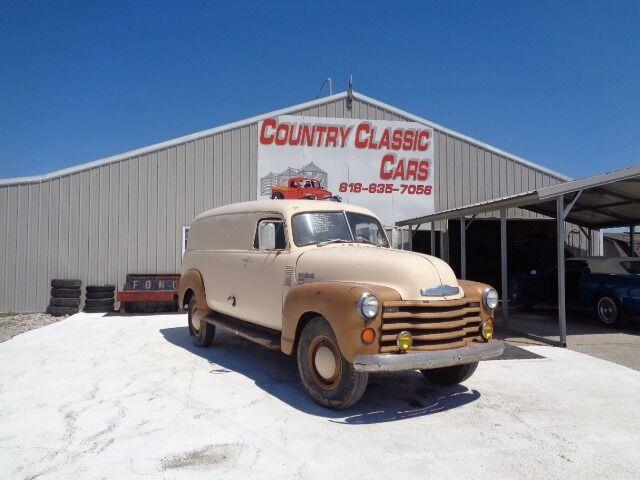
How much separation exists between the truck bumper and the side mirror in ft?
7.63

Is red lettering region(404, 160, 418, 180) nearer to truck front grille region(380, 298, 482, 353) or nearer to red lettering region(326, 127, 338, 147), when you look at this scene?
red lettering region(326, 127, 338, 147)

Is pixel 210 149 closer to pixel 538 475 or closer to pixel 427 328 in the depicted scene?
pixel 427 328

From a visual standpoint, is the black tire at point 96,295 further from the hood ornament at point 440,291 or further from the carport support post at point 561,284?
the carport support post at point 561,284

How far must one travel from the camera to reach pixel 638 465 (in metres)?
3.57

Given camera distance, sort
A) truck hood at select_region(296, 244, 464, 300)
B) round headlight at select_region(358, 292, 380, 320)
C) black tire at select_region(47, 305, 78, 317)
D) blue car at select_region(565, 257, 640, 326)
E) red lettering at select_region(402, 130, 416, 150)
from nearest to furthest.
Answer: round headlight at select_region(358, 292, 380, 320) < truck hood at select_region(296, 244, 464, 300) < blue car at select_region(565, 257, 640, 326) < black tire at select_region(47, 305, 78, 317) < red lettering at select_region(402, 130, 416, 150)

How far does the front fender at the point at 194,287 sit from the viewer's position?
7.71 meters

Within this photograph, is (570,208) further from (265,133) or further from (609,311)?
(265,133)

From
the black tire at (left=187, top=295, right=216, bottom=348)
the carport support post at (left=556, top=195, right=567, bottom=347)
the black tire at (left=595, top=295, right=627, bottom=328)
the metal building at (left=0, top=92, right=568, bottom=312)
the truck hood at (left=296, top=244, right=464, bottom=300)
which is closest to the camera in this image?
the truck hood at (left=296, top=244, right=464, bottom=300)

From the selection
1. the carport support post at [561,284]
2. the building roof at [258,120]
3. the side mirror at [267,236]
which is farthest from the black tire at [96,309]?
the carport support post at [561,284]

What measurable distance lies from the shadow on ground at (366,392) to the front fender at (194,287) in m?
0.78

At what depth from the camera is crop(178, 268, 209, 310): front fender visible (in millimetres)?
7709

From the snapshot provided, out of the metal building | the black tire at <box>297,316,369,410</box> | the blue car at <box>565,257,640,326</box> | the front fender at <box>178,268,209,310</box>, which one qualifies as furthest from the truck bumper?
the metal building

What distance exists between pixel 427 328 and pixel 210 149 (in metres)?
10.7

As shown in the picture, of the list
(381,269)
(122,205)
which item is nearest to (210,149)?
(122,205)
